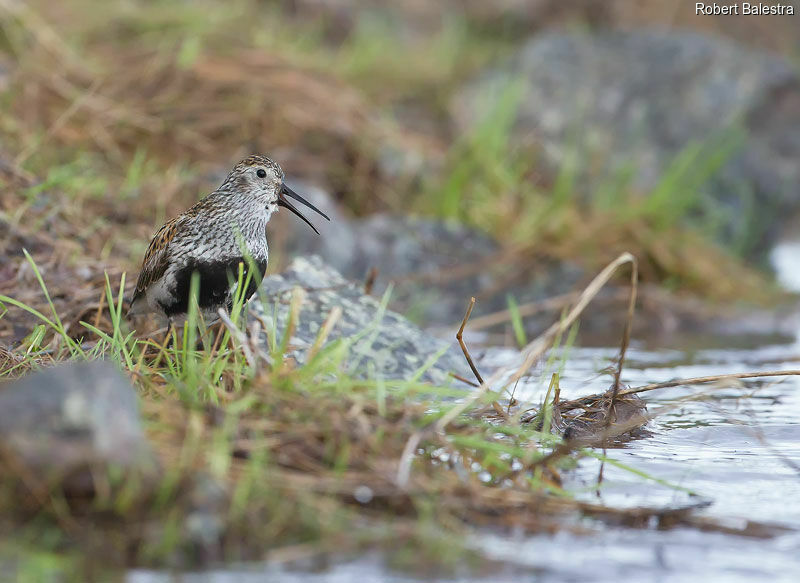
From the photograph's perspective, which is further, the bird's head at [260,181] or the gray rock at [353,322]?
the gray rock at [353,322]

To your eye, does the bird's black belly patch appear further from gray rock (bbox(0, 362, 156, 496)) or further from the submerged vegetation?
gray rock (bbox(0, 362, 156, 496))

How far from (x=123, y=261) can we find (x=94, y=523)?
127 inches

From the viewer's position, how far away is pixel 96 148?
26.3 feet

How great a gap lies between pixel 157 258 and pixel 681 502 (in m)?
2.40

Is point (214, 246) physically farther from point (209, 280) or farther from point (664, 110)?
point (664, 110)

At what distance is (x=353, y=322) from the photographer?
5.23 m

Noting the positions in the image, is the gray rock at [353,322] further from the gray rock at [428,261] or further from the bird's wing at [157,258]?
the gray rock at [428,261]

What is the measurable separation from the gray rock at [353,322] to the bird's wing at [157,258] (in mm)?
488

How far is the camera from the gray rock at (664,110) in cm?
1030

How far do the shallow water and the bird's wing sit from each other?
1.54 m

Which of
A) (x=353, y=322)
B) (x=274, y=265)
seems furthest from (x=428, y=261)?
(x=353, y=322)

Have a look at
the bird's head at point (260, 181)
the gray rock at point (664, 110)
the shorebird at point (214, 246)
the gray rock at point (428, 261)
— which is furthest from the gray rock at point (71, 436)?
the gray rock at point (664, 110)

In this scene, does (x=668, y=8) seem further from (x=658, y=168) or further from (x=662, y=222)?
(x=662, y=222)
